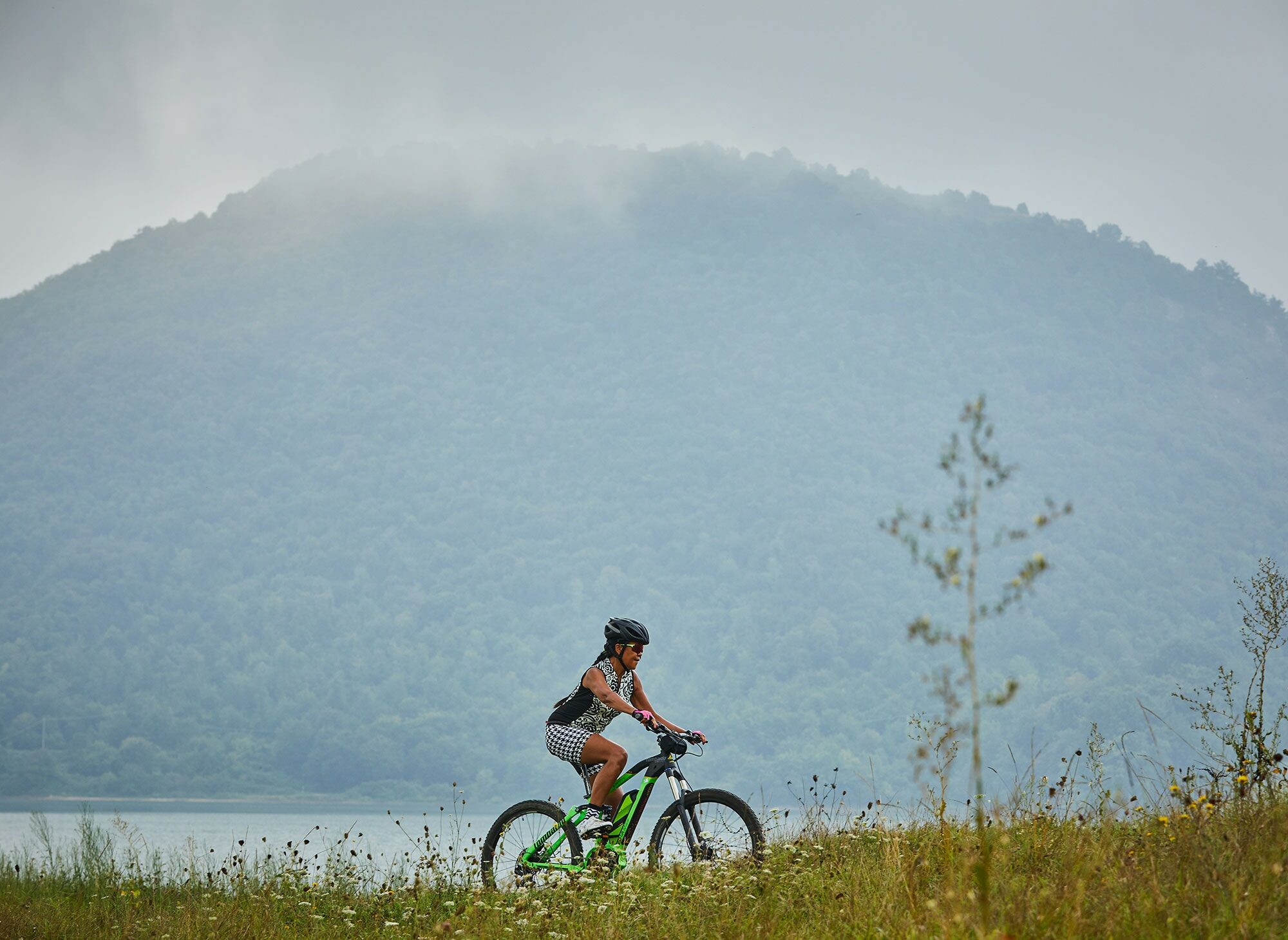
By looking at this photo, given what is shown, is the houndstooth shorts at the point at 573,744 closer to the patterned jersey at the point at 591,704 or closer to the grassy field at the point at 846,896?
the patterned jersey at the point at 591,704

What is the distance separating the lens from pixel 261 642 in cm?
13112

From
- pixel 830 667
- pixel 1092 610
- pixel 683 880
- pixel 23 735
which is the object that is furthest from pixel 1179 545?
pixel 683 880

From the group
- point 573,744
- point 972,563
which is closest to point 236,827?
point 573,744

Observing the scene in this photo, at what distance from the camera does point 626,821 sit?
789cm

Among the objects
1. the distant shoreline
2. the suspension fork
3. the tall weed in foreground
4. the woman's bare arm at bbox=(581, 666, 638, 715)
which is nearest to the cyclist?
the woman's bare arm at bbox=(581, 666, 638, 715)

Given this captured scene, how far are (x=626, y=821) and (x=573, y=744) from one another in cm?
65

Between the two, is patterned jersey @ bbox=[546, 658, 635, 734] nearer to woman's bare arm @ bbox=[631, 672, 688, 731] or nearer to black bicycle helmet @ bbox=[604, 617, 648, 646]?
woman's bare arm @ bbox=[631, 672, 688, 731]

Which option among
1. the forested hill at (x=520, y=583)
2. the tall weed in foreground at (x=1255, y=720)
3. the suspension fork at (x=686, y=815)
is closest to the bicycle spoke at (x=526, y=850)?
the suspension fork at (x=686, y=815)

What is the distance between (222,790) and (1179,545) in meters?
110

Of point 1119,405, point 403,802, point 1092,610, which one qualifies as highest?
point 1119,405

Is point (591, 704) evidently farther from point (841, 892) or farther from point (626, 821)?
point (841, 892)

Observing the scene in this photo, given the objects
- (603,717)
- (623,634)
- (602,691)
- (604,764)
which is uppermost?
(623,634)

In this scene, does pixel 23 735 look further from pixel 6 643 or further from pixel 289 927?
pixel 289 927

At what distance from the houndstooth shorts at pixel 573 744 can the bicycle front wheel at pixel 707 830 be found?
67cm
